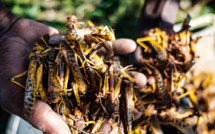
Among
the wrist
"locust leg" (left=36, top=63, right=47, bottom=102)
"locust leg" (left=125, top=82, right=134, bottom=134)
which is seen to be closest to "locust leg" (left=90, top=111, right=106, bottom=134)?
"locust leg" (left=125, top=82, right=134, bottom=134)

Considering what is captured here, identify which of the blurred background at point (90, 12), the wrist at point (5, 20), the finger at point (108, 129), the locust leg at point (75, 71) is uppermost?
the blurred background at point (90, 12)

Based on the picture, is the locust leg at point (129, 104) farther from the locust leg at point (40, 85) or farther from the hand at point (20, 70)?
the locust leg at point (40, 85)

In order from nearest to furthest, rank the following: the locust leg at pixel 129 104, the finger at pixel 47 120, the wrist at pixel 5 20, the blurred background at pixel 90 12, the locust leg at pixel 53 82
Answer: the finger at pixel 47 120, the locust leg at pixel 53 82, the locust leg at pixel 129 104, the wrist at pixel 5 20, the blurred background at pixel 90 12

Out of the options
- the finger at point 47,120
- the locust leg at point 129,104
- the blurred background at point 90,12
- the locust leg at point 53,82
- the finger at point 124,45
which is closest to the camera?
the finger at point 47,120

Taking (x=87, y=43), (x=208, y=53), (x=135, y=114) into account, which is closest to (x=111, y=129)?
(x=135, y=114)

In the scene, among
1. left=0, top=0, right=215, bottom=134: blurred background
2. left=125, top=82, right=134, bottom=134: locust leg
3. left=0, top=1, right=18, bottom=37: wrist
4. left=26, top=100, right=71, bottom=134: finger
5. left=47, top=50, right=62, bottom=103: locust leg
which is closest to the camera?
left=26, top=100, right=71, bottom=134: finger

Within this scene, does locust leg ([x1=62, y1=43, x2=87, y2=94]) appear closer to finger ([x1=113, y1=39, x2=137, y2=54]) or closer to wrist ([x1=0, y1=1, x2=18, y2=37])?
finger ([x1=113, y1=39, x2=137, y2=54])

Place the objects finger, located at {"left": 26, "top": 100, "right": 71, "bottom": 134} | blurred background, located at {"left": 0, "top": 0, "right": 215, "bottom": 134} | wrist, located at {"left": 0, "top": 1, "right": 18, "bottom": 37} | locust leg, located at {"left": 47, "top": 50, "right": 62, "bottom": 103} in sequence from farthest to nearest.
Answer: blurred background, located at {"left": 0, "top": 0, "right": 215, "bottom": 134}, wrist, located at {"left": 0, "top": 1, "right": 18, "bottom": 37}, locust leg, located at {"left": 47, "top": 50, "right": 62, "bottom": 103}, finger, located at {"left": 26, "top": 100, "right": 71, "bottom": 134}

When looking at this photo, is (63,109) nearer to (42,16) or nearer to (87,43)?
(87,43)

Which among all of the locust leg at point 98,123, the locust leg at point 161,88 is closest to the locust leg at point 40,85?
the locust leg at point 98,123
